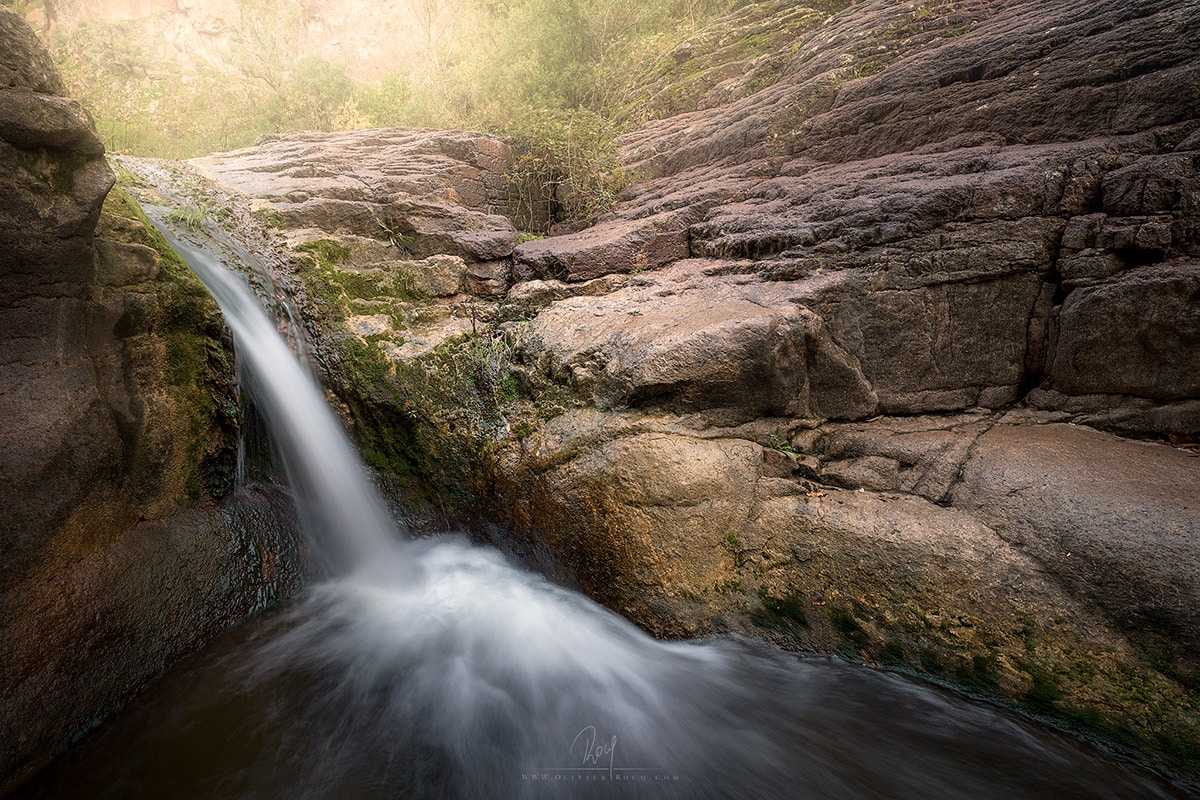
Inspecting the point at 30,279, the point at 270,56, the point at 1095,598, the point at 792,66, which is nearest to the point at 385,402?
the point at 30,279

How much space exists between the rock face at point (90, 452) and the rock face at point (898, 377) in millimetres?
1254

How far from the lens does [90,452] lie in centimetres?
314

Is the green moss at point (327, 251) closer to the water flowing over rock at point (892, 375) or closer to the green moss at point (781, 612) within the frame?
the water flowing over rock at point (892, 375)

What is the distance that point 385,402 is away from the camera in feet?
14.7

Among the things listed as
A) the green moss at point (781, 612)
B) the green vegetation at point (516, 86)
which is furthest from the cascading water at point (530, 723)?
the green vegetation at point (516, 86)

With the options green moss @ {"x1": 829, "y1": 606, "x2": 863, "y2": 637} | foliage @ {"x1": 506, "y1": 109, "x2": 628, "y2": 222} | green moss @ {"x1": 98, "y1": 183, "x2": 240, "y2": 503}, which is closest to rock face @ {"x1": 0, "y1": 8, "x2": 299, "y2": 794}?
green moss @ {"x1": 98, "y1": 183, "x2": 240, "y2": 503}

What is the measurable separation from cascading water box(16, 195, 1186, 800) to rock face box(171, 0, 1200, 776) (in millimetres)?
246

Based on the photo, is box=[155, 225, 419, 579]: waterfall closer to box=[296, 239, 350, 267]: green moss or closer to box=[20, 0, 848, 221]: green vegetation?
box=[296, 239, 350, 267]: green moss

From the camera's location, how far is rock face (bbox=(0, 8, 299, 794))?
2.71 m

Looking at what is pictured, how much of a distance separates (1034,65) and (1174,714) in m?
5.44

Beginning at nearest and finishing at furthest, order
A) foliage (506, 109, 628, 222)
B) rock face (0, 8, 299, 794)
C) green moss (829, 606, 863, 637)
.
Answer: rock face (0, 8, 299, 794) → green moss (829, 606, 863, 637) → foliage (506, 109, 628, 222)

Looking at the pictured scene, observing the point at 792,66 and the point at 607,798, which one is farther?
the point at 792,66

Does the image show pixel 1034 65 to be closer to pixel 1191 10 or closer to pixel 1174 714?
pixel 1191 10

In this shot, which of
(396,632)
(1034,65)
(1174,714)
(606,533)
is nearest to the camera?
(1174,714)
